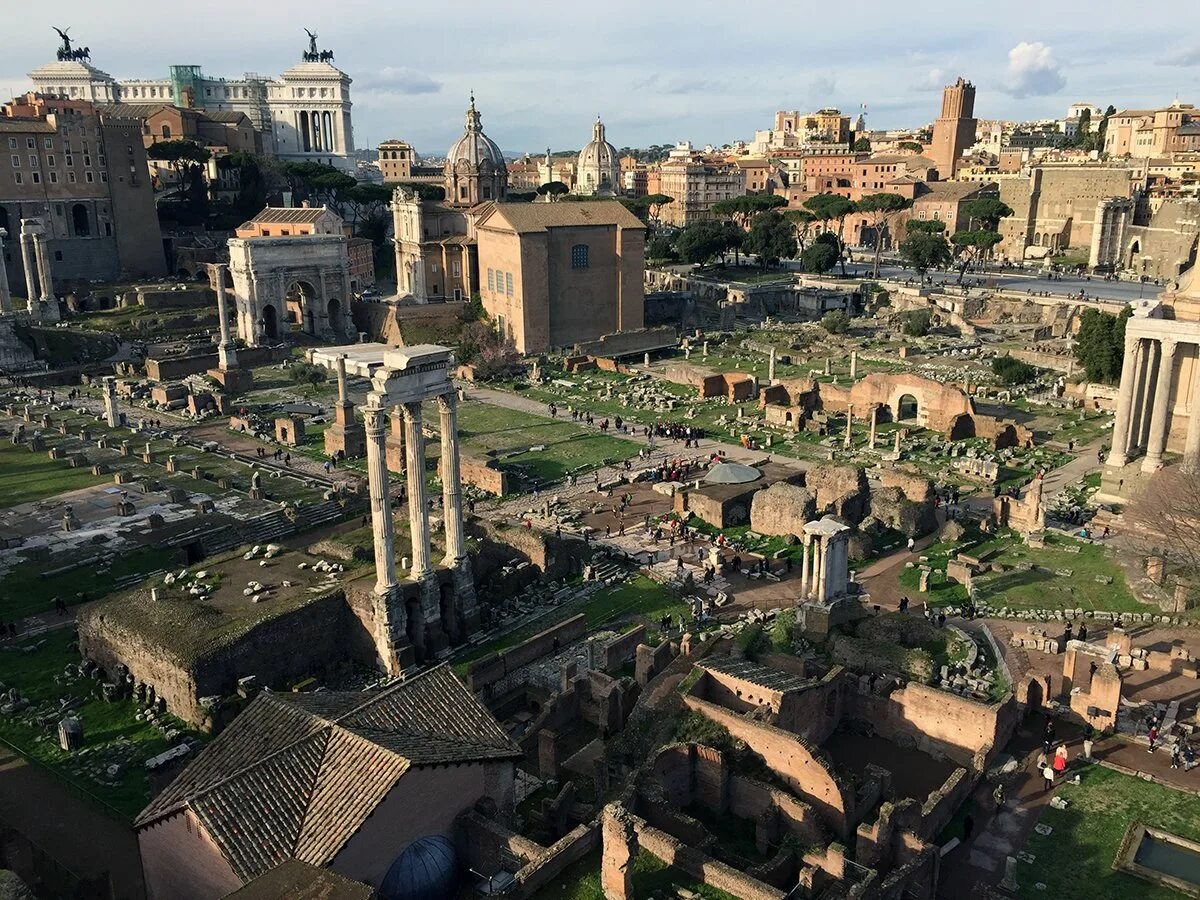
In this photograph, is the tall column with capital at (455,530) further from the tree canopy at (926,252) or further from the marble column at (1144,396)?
the tree canopy at (926,252)

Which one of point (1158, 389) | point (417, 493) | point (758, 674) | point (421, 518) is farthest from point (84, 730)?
point (1158, 389)

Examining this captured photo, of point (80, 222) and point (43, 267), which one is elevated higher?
point (80, 222)

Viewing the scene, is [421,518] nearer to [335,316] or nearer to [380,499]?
[380,499]

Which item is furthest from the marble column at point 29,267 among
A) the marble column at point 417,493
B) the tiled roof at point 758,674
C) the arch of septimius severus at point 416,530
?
the tiled roof at point 758,674

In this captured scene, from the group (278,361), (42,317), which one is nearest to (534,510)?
(278,361)

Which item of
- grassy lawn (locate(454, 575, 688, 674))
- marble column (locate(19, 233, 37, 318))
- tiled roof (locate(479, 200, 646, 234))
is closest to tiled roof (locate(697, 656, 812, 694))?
grassy lawn (locate(454, 575, 688, 674))

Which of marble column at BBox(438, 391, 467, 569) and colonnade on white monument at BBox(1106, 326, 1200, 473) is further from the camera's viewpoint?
colonnade on white monument at BBox(1106, 326, 1200, 473)

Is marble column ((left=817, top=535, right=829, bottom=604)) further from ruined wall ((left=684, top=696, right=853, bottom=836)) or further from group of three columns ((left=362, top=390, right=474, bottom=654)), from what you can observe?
group of three columns ((left=362, top=390, right=474, bottom=654))

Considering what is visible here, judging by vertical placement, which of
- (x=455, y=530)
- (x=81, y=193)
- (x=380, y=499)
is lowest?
(x=455, y=530)
